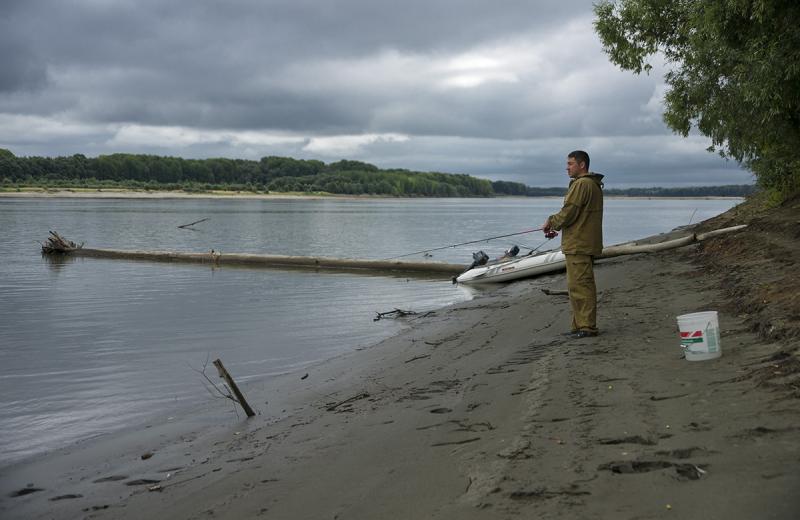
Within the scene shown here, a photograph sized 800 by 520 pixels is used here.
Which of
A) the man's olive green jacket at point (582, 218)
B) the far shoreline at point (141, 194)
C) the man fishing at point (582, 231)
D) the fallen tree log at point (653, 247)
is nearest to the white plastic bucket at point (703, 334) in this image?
the man fishing at point (582, 231)

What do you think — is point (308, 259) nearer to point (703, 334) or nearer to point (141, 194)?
point (703, 334)

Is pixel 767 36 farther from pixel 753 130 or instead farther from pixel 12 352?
pixel 12 352

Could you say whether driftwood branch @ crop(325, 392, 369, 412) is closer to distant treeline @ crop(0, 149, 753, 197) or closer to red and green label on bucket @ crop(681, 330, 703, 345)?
red and green label on bucket @ crop(681, 330, 703, 345)

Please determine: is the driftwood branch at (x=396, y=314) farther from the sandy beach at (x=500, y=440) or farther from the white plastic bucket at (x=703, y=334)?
the white plastic bucket at (x=703, y=334)

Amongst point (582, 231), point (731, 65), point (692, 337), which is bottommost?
point (692, 337)

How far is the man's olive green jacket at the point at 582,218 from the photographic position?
813cm

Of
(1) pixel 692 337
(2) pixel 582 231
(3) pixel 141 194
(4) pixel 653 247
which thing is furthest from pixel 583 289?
(3) pixel 141 194

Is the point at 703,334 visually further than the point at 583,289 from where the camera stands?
No

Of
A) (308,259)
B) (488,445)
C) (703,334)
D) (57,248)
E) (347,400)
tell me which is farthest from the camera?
(57,248)

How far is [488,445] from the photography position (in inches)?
190

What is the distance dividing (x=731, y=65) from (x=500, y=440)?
1333 centimetres

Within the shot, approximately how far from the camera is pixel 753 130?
17.3 meters

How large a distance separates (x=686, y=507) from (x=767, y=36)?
12.5 m

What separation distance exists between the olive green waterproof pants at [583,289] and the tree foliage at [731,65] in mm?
6741
